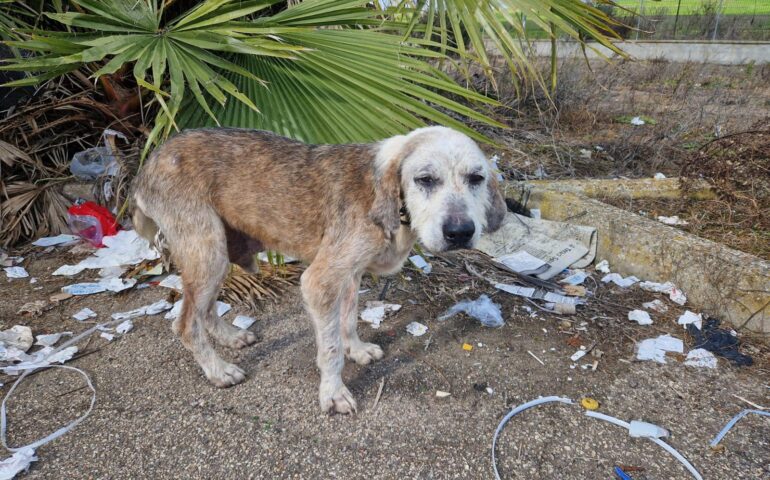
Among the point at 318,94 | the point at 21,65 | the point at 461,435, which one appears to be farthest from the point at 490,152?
the point at 21,65

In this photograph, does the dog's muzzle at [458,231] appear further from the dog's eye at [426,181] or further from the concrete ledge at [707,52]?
the concrete ledge at [707,52]

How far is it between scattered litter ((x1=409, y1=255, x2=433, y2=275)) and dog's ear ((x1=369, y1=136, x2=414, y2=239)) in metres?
1.50

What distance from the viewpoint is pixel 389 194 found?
95.2 inches

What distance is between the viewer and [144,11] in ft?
10.3

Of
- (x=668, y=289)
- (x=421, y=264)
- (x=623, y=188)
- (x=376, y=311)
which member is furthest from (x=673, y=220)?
→ (x=376, y=311)

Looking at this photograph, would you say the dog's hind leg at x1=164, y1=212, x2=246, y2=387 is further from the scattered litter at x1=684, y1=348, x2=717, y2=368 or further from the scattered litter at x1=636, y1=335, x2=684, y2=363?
the scattered litter at x1=684, y1=348, x2=717, y2=368

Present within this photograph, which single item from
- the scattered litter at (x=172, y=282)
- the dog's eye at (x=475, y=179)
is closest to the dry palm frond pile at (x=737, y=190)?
the dog's eye at (x=475, y=179)

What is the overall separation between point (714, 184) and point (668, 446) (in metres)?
3.11

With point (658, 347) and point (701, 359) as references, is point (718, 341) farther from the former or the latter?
point (658, 347)

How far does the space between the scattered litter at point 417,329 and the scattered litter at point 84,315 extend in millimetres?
2229

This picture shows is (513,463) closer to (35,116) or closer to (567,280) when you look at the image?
(567,280)

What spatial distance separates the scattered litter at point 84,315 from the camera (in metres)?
3.44

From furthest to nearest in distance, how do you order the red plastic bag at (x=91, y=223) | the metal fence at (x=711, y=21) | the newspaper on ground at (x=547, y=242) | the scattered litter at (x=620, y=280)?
1. the metal fence at (x=711, y=21)
2. the red plastic bag at (x=91, y=223)
3. the newspaper on ground at (x=547, y=242)
4. the scattered litter at (x=620, y=280)

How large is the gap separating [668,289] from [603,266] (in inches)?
20.7
